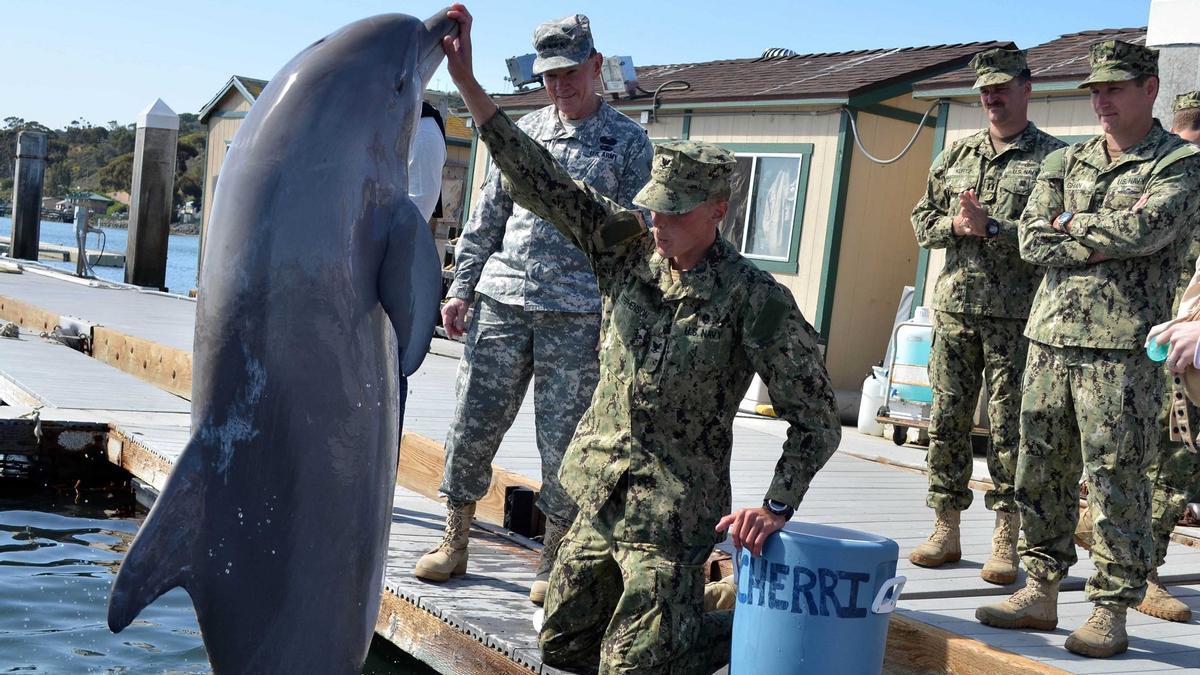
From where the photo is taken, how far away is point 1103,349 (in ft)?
16.4

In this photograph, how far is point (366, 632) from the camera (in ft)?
11.0

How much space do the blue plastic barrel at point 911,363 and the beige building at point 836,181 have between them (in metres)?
2.04

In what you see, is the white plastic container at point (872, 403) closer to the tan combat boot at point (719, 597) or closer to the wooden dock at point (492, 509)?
the wooden dock at point (492, 509)

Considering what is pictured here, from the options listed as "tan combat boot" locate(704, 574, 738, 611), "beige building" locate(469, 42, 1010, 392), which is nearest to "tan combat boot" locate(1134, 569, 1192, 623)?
"tan combat boot" locate(704, 574, 738, 611)

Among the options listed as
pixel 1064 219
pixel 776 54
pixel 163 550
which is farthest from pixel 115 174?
pixel 163 550

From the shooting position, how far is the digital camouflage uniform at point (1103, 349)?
16.2 ft

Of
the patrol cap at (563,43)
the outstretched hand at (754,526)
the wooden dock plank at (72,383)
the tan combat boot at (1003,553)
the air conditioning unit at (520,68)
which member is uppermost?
the air conditioning unit at (520,68)

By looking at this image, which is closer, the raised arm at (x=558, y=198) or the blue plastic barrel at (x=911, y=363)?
the raised arm at (x=558, y=198)

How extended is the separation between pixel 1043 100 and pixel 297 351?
31.1ft

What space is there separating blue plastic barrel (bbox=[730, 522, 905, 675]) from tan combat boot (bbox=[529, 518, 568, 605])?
4.57 feet

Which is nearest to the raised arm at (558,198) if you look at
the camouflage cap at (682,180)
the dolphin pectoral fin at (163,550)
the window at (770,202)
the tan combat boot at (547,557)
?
the camouflage cap at (682,180)

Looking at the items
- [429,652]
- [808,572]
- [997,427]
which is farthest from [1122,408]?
[429,652]

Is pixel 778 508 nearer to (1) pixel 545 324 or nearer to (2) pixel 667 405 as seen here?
(2) pixel 667 405

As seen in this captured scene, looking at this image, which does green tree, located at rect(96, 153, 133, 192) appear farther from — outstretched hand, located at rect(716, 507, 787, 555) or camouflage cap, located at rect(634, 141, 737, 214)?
outstretched hand, located at rect(716, 507, 787, 555)
